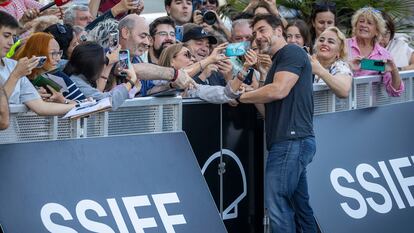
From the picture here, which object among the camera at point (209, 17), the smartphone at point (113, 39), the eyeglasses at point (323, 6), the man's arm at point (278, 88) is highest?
the eyeglasses at point (323, 6)

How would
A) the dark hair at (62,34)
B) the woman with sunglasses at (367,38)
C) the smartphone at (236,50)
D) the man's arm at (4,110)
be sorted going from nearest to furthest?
the man's arm at (4,110) → the dark hair at (62,34) → the smartphone at (236,50) → the woman with sunglasses at (367,38)

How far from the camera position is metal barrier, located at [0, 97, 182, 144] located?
8.09 m

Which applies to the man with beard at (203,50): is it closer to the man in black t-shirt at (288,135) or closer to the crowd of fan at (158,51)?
the crowd of fan at (158,51)

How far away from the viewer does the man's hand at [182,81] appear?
9266 millimetres

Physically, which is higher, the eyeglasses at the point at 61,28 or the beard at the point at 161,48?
the eyeglasses at the point at 61,28

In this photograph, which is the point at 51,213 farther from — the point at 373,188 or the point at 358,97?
the point at 358,97

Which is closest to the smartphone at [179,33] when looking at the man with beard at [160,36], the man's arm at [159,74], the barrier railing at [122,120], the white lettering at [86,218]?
the man with beard at [160,36]

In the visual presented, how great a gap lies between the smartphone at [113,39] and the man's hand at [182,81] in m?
0.57

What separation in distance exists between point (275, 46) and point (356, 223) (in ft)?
6.00

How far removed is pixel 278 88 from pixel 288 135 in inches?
15.7

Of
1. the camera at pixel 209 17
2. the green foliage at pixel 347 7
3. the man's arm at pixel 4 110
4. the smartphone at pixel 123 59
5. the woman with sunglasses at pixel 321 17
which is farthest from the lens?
the green foliage at pixel 347 7

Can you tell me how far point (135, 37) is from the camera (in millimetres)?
9695

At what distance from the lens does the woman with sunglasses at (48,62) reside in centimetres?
848

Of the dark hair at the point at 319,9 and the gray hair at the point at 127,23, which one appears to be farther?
the dark hair at the point at 319,9
